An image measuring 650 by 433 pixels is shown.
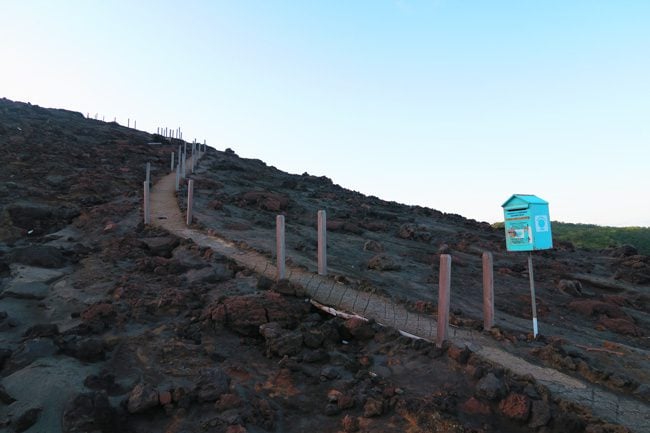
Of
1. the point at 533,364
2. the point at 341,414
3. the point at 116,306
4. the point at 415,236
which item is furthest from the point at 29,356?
the point at 415,236

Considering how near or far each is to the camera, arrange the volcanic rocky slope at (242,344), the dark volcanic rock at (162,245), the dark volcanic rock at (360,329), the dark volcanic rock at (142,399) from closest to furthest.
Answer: the volcanic rocky slope at (242,344) → the dark volcanic rock at (142,399) → the dark volcanic rock at (360,329) → the dark volcanic rock at (162,245)

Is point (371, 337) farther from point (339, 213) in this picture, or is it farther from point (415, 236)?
point (339, 213)

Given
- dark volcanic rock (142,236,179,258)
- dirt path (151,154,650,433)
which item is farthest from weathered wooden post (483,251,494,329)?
dark volcanic rock (142,236,179,258)

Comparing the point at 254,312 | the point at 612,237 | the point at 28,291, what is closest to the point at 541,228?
the point at 254,312

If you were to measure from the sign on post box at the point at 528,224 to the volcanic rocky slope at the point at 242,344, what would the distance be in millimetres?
1401

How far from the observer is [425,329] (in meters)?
7.03

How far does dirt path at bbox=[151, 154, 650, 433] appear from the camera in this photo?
500cm

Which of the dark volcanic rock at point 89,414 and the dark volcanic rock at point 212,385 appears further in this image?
the dark volcanic rock at point 212,385

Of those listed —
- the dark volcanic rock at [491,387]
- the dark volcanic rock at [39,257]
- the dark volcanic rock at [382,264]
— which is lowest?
the dark volcanic rock at [491,387]

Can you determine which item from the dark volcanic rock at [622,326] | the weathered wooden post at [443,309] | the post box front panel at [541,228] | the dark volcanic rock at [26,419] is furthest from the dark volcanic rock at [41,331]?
the dark volcanic rock at [622,326]

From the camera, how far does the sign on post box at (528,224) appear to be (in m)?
6.71

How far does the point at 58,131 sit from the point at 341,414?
30.1 meters

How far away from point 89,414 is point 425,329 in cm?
455

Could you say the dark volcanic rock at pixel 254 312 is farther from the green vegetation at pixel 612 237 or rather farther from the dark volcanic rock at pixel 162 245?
the green vegetation at pixel 612 237
